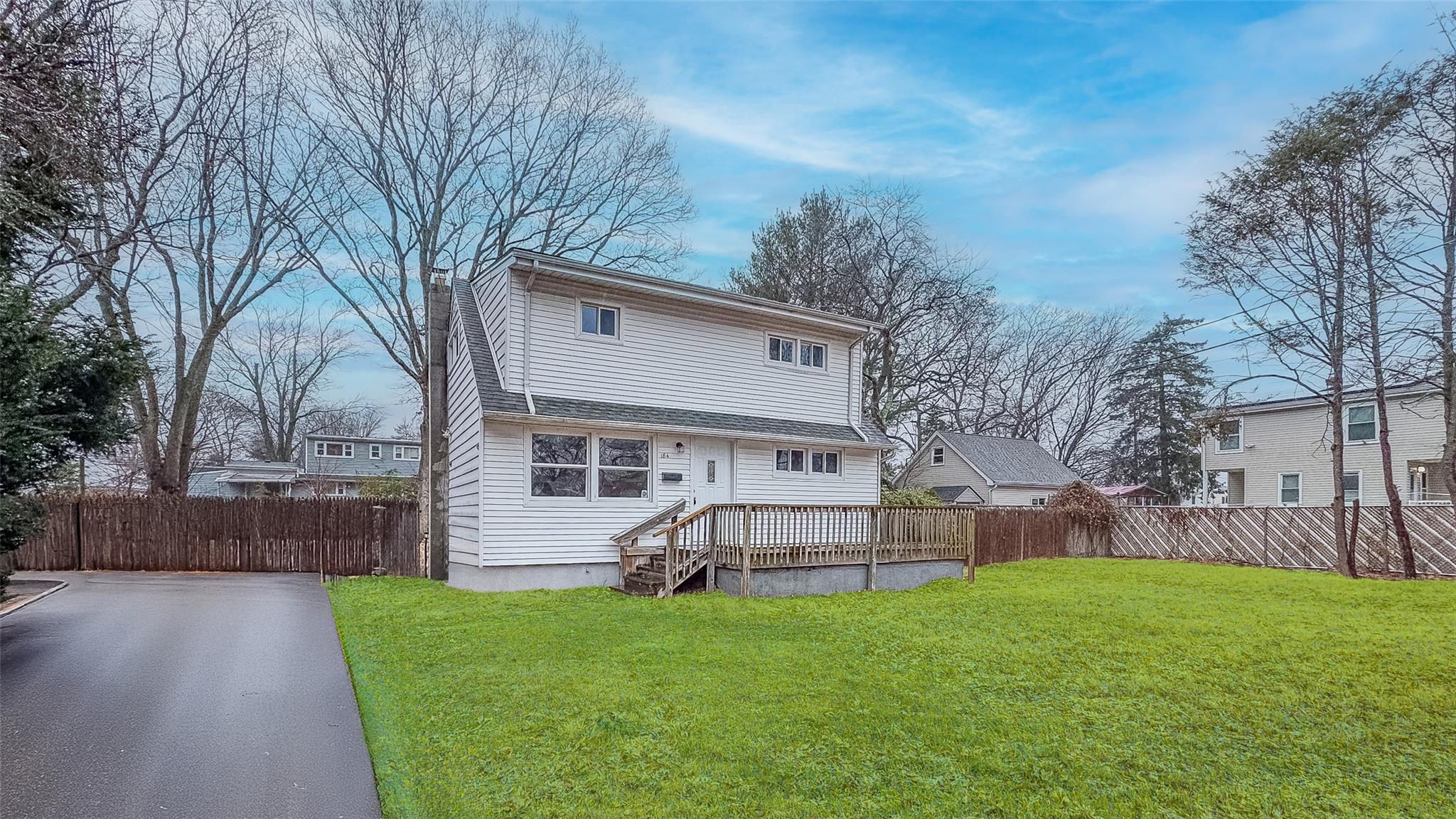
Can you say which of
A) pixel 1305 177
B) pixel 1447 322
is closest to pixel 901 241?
pixel 1305 177

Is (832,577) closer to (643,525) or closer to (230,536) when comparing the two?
(643,525)

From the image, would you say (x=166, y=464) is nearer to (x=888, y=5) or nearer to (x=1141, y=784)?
(x=888, y=5)

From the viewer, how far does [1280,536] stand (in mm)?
18547

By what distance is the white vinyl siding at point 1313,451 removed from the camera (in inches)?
861

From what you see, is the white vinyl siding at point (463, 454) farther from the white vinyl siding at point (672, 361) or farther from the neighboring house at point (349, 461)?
the neighboring house at point (349, 461)

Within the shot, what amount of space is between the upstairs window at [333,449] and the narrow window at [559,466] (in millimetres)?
35077

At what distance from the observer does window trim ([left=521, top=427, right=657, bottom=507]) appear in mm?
11914

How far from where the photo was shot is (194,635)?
8.27 meters

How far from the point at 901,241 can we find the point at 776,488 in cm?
1629

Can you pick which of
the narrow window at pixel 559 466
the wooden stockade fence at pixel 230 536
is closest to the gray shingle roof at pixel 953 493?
the narrow window at pixel 559 466

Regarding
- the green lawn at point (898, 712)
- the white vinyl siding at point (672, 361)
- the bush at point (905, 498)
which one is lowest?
the green lawn at point (898, 712)

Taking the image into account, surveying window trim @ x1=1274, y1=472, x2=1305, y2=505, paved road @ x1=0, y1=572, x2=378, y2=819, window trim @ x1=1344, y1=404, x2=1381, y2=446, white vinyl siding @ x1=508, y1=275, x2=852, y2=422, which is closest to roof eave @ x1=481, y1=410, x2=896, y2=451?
white vinyl siding @ x1=508, y1=275, x2=852, y2=422

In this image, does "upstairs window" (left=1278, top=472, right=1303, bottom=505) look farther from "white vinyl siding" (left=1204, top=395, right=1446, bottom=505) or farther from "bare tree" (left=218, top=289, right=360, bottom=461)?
"bare tree" (left=218, top=289, right=360, bottom=461)

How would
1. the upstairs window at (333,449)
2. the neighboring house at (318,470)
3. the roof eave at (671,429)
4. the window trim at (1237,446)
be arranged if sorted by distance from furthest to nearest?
the upstairs window at (333,449), the neighboring house at (318,470), the window trim at (1237,446), the roof eave at (671,429)
